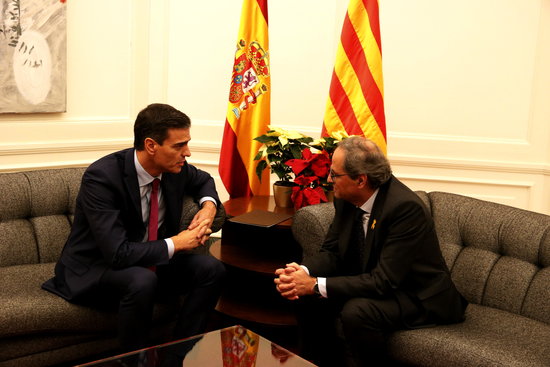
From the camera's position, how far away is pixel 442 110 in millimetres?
→ 4410

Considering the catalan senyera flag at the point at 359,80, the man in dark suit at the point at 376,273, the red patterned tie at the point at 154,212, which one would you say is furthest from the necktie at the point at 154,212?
the catalan senyera flag at the point at 359,80

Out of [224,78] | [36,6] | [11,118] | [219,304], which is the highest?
[36,6]

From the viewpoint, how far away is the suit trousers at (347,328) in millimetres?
2609

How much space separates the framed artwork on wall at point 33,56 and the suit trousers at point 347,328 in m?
2.09

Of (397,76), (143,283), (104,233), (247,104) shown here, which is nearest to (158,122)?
(104,233)

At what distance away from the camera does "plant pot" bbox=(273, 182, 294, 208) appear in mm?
3610

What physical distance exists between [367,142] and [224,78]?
2.10 meters

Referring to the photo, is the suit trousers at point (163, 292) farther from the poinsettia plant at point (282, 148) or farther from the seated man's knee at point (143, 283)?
the poinsettia plant at point (282, 148)

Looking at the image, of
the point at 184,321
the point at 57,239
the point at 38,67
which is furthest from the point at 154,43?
the point at 184,321

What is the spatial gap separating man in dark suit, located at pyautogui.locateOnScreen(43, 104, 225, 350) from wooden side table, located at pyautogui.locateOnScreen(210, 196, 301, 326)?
0.36 m

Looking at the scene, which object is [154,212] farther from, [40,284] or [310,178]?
[310,178]

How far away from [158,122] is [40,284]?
0.85 metres

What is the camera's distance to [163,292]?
9.91 feet

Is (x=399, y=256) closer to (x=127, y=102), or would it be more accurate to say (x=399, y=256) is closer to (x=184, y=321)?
(x=184, y=321)
